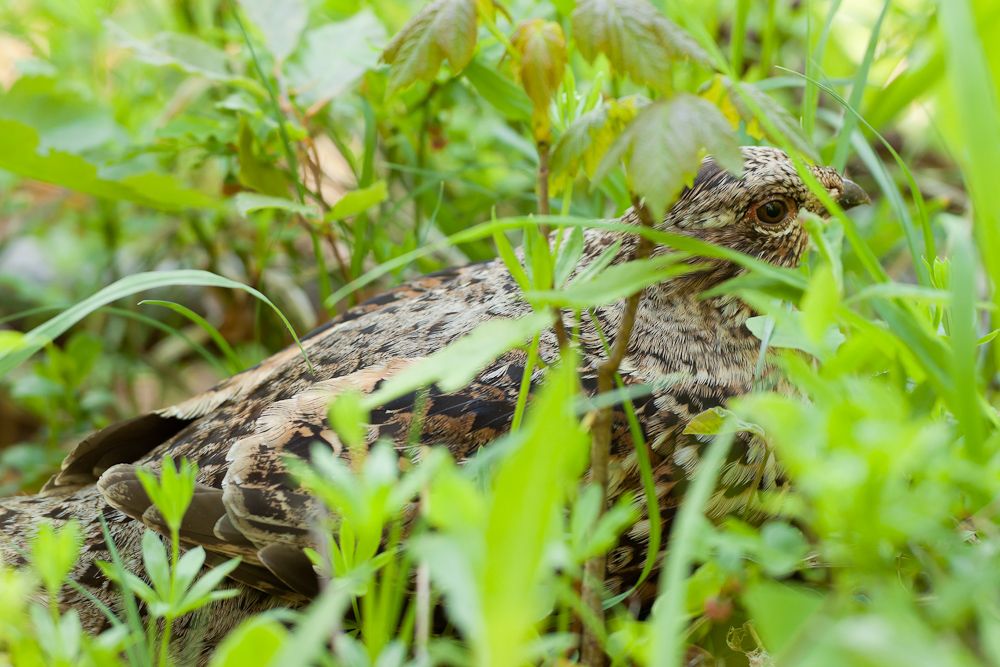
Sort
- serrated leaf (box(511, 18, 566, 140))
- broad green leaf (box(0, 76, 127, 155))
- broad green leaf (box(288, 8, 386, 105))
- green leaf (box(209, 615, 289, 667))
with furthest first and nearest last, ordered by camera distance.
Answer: broad green leaf (box(0, 76, 127, 155)), broad green leaf (box(288, 8, 386, 105)), serrated leaf (box(511, 18, 566, 140)), green leaf (box(209, 615, 289, 667))

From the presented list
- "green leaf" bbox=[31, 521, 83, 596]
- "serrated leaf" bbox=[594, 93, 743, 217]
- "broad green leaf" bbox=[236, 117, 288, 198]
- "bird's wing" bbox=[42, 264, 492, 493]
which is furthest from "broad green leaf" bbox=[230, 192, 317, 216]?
"serrated leaf" bbox=[594, 93, 743, 217]

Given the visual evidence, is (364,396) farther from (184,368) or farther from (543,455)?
(184,368)

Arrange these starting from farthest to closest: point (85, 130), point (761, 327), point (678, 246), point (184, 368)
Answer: point (184, 368) < point (85, 130) < point (761, 327) < point (678, 246)

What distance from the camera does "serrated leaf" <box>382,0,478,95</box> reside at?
3.41 ft

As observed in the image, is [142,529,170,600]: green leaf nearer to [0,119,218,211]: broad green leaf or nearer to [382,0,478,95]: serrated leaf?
[382,0,478,95]: serrated leaf

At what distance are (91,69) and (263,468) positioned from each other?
2662 millimetres

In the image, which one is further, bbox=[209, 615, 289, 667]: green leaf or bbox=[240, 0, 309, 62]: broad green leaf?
bbox=[240, 0, 309, 62]: broad green leaf

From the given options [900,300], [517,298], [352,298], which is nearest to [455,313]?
[517,298]

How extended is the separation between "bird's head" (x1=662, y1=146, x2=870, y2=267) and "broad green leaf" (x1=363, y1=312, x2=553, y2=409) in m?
0.92

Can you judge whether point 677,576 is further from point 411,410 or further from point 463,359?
point 411,410

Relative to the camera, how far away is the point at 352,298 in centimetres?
224

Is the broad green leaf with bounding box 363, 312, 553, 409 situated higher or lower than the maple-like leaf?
lower

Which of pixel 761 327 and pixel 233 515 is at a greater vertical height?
pixel 761 327

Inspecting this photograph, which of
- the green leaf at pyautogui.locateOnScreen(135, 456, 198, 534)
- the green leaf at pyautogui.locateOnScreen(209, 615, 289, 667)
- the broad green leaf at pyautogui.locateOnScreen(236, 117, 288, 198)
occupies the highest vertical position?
the broad green leaf at pyautogui.locateOnScreen(236, 117, 288, 198)
